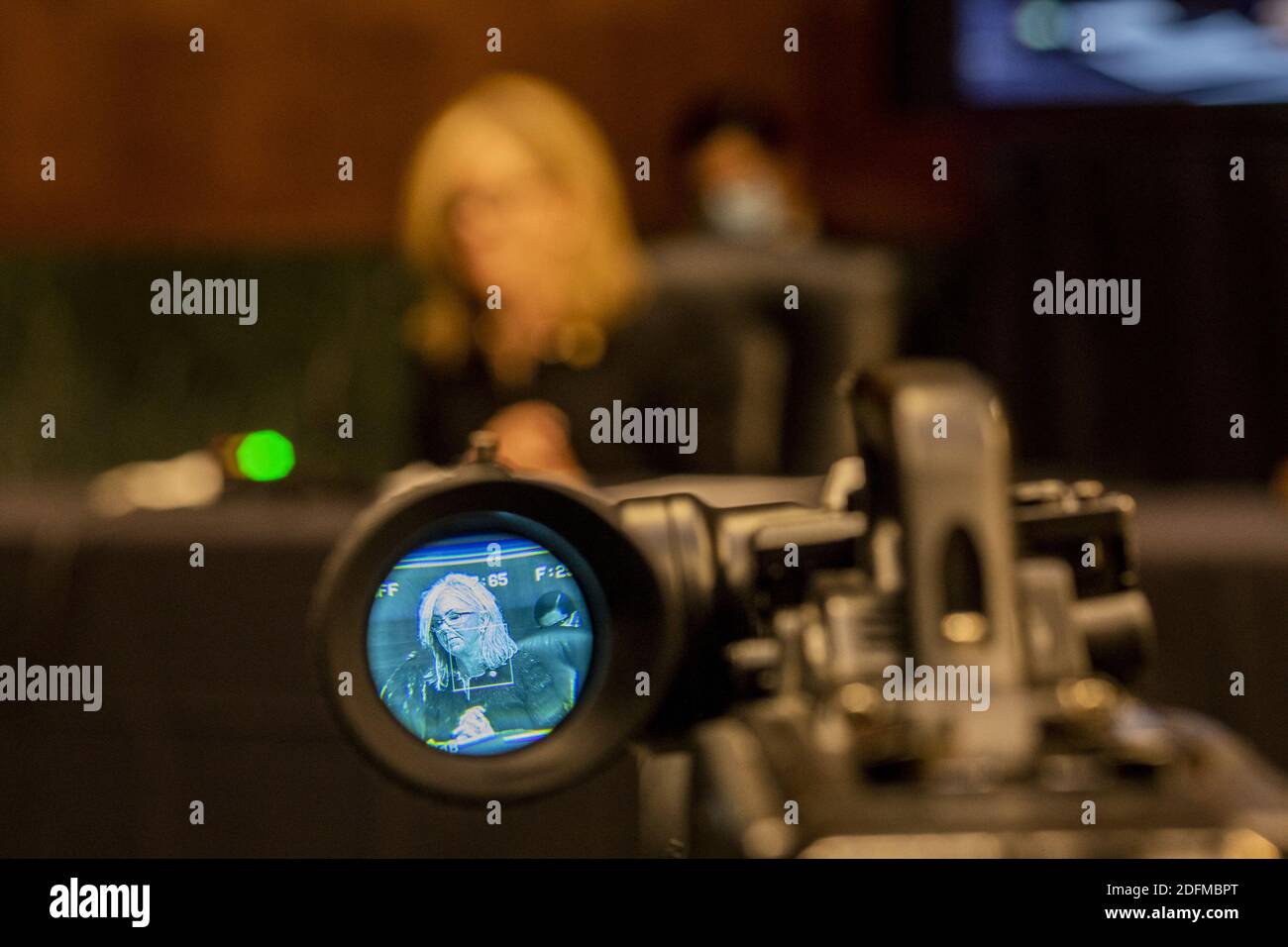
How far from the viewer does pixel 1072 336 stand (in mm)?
2955

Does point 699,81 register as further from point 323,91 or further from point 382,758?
point 382,758

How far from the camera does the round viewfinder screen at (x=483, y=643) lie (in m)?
0.58

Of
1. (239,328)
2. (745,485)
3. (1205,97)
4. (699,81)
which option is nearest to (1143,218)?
(1205,97)

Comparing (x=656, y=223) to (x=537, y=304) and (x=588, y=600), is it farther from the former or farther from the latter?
(x=588, y=600)

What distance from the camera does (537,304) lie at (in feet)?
5.54

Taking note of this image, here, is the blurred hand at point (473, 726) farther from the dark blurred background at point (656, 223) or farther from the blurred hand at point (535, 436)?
the dark blurred background at point (656, 223)

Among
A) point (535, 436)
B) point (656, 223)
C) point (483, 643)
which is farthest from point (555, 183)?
point (656, 223)

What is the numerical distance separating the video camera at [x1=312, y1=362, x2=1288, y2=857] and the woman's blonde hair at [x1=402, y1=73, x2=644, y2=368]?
1113 millimetres

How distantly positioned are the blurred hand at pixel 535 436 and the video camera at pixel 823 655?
481 millimetres

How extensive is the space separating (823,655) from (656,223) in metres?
2.86

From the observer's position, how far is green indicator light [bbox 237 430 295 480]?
5.24ft

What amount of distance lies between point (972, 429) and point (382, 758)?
28cm

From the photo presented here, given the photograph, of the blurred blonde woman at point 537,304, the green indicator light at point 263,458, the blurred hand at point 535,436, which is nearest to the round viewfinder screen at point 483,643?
the blurred hand at point 535,436
